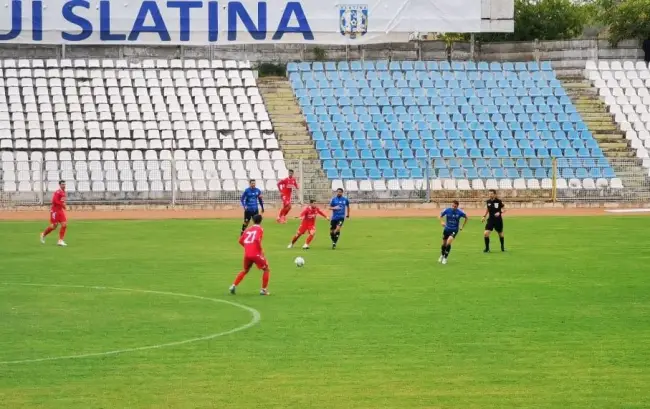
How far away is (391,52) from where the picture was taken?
202 ft

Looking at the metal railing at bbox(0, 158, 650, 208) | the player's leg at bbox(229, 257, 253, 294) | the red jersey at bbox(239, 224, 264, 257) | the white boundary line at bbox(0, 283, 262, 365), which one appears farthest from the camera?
the metal railing at bbox(0, 158, 650, 208)

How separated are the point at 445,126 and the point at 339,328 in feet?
119

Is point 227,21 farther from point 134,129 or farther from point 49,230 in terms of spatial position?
point 49,230

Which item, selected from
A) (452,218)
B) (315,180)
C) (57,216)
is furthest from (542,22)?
(452,218)

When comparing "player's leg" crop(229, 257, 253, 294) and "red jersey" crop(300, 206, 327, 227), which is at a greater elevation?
"red jersey" crop(300, 206, 327, 227)

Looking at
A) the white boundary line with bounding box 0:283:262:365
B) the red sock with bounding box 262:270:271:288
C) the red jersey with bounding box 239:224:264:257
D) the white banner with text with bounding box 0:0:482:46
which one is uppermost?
the white banner with text with bounding box 0:0:482:46

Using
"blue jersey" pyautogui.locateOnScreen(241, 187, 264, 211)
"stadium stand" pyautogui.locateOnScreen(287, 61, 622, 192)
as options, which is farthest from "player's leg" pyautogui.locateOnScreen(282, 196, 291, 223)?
"stadium stand" pyautogui.locateOnScreen(287, 61, 622, 192)

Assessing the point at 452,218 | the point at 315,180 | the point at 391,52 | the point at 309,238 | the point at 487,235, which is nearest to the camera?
the point at 452,218

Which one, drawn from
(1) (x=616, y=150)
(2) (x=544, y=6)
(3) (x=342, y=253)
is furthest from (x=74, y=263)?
(2) (x=544, y=6)

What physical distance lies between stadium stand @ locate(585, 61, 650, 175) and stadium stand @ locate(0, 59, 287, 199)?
16.4 m

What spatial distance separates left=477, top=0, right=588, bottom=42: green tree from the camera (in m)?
64.4

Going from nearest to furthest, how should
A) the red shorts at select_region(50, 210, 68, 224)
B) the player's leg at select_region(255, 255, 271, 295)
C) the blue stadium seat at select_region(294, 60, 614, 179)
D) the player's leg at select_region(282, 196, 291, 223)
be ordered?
1. the player's leg at select_region(255, 255, 271, 295)
2. the red shorts at select_region(50, 210, 68, 224)
3. the player's leg at select_region(282, 196, 291, 223)
4. the blue stadium seat at select_region(294, 60, 614, 179)

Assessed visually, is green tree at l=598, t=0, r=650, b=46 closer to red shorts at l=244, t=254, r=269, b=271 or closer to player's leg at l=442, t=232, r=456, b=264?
player's leg at l=442, t=232, r=456, b=264

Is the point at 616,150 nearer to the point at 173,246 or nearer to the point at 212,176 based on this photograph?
the point at 212,176
